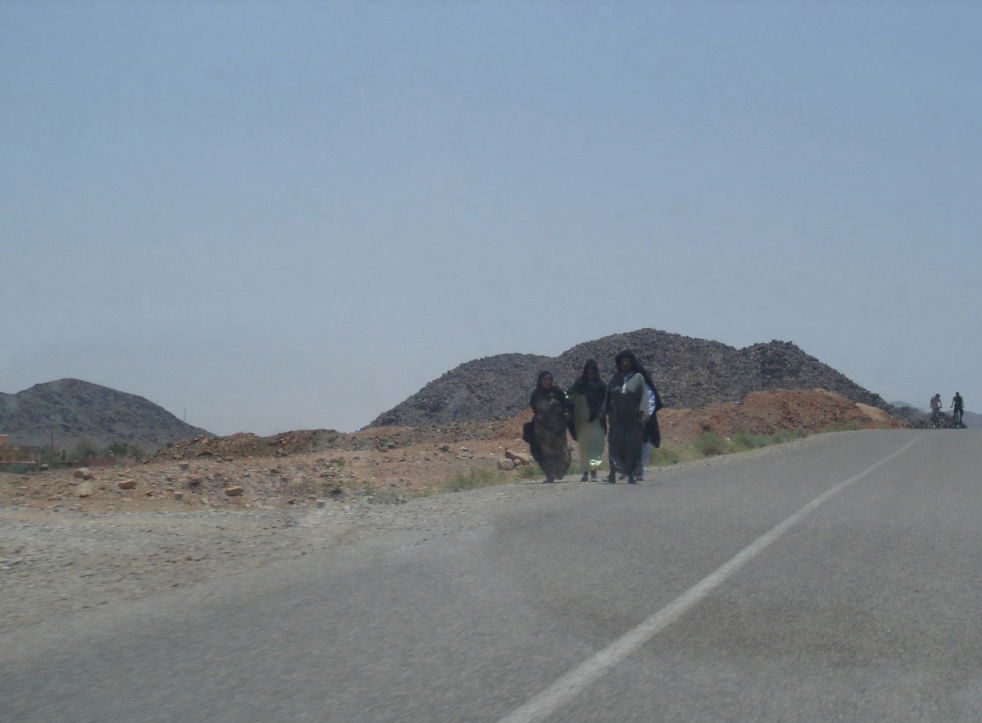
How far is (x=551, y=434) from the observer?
19938mm

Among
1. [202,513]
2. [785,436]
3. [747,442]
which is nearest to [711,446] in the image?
[747,442]

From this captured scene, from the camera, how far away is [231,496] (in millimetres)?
19453

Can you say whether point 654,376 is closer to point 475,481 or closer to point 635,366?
point 475,481

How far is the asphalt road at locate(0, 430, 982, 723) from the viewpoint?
19.2 ft

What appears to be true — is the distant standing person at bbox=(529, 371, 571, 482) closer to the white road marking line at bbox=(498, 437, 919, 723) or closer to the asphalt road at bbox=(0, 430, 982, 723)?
the asphalt road at bbox=(0, 430, 982, 723)

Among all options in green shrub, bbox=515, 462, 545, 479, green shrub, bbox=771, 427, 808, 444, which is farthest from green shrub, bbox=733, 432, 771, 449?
green shrub, bbox=515, 462, 545, 479

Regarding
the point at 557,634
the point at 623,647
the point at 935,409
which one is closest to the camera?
the point at 623,647

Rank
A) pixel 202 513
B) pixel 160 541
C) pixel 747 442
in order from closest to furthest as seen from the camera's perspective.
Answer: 1. pixel 160 541
2. pixel 202 513
3. pixel 747 442

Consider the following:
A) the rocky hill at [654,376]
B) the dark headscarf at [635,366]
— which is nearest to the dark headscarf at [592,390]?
the dark headscarf at [635,366]

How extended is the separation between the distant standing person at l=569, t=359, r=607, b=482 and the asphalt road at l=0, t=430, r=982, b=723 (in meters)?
7.22

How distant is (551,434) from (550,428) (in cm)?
11

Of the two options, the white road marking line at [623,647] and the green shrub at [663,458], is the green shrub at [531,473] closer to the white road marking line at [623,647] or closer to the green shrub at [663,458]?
the green shrub at [663,458]

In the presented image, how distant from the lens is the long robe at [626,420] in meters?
19.1

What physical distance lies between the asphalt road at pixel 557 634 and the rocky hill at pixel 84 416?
144 feet
